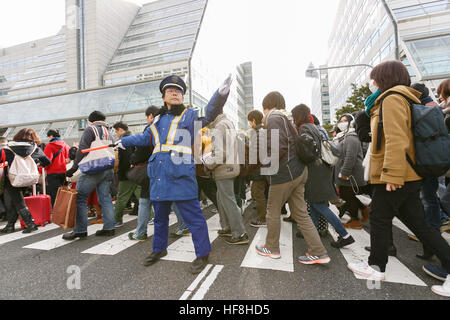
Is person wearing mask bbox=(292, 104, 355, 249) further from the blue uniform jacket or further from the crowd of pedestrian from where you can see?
the blue uniform jacket

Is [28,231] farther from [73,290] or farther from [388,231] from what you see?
[388,231]

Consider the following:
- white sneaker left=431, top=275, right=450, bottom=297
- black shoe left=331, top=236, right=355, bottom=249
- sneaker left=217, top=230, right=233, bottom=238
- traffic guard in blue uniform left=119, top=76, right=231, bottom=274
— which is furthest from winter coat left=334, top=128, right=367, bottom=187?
traffic guard in blue uniform left=119, top=76, right=231, bottom=274

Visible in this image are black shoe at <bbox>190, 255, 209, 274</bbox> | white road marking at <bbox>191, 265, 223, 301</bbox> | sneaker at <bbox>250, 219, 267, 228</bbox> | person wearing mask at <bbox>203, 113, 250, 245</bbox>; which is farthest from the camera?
sneaker at <bbox>250, 219, 267, 228</bbox>

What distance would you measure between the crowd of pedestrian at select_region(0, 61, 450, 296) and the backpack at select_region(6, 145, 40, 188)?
15 centimetres

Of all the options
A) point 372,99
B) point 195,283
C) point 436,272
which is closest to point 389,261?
point 436,272

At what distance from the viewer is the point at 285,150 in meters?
2.58

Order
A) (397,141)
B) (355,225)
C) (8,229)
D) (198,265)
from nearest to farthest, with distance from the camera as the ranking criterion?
(397,141), (198,265), (355,225), (8,229)

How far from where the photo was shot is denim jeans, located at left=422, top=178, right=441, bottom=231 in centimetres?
291

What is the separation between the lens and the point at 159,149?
2.50 metres

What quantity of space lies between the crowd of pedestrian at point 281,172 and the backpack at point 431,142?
0.16ft

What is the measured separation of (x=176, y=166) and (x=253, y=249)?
1631mm

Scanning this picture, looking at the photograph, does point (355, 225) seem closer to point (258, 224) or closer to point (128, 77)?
point (258, 224)
